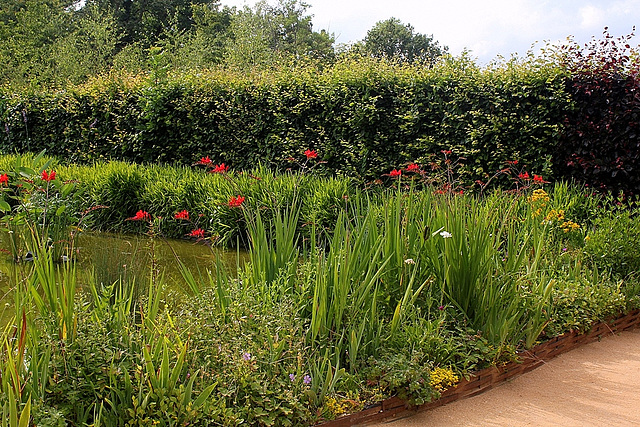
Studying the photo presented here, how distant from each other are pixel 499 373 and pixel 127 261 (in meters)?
2.72

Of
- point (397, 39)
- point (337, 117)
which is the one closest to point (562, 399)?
point (337, 117)

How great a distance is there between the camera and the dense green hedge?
726 cm

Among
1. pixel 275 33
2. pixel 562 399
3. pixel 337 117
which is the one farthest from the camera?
pixel 275 33

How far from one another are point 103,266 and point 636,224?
14.2 feet

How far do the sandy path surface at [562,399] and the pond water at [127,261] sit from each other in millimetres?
1454

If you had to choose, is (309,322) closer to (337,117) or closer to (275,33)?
(337,117)

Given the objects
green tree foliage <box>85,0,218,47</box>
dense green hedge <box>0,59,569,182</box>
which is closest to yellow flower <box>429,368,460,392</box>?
dense green hedge <box>0,59,569,182</box>

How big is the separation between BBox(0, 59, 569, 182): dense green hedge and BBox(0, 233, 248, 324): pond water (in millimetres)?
2533

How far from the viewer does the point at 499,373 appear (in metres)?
3.27

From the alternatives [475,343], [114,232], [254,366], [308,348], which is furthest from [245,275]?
[114,232]

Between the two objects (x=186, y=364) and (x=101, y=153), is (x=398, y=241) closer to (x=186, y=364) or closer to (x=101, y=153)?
(x=186, y=364)

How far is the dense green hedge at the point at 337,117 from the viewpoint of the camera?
726 centimetres

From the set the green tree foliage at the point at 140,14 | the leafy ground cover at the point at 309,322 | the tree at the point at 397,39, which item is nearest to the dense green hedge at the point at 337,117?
the leafy ground cover at the point at 309,322

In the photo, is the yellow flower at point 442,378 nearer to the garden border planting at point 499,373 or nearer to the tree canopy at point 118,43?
the garden border planting at point 499,373
